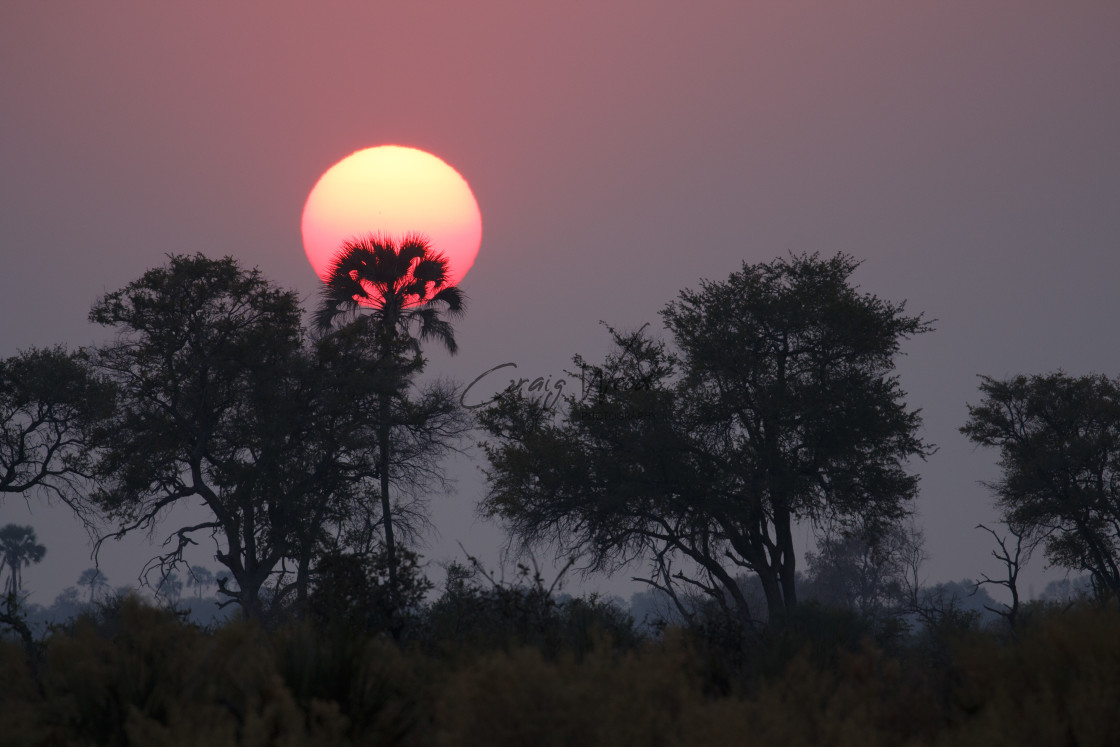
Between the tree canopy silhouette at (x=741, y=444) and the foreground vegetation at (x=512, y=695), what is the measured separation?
743 inches

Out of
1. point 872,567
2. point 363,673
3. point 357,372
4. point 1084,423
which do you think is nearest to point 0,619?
point 363,673

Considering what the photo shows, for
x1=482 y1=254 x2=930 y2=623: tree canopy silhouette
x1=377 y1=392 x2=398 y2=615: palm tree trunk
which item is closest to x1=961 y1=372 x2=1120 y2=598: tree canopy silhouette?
x1=482 y1=254 x2=930 y2=623: tree canopy silhouette

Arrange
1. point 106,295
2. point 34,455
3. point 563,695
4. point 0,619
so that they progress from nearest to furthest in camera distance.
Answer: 1. point 563,695
2. point 0,619
3. point 106,295
4. point 34,455

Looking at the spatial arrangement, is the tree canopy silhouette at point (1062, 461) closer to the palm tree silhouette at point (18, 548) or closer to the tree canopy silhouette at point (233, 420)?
the tree canopy silhouette at point (233, 420)

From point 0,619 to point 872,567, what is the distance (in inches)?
3212

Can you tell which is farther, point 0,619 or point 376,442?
point 376,442

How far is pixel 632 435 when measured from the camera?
30.4 m

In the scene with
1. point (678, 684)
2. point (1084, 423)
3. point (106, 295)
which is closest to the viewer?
point (678, 684)

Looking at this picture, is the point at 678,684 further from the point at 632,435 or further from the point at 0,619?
the point at 632,435

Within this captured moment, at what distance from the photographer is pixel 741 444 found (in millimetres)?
30516

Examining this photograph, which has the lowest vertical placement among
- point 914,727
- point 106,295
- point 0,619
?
point 914,727

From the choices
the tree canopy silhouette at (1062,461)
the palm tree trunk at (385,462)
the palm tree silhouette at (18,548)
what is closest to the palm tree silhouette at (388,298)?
the palm tree trunk at (385,462)

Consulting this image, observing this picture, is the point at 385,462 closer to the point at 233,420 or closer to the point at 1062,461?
the point at 233,420

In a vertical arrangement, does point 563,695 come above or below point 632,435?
below
